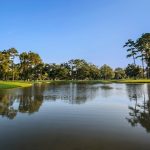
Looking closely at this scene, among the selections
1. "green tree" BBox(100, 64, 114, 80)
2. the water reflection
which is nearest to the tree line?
"green tree" BBox(100, 64, 114, 80)

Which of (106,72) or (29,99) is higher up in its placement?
(106,72)

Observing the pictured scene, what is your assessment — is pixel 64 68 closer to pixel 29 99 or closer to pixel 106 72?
pixel 106 72

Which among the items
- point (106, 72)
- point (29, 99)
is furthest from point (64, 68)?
point (29, 99)

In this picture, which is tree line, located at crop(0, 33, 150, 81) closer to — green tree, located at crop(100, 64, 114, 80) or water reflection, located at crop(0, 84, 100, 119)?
green tree, located at crop(100, 64, 114, 80)

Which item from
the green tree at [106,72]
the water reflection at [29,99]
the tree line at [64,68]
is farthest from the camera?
the green tree at [106,72]

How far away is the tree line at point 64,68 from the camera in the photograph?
4127 inches

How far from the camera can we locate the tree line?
344ft

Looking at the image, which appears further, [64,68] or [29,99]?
[64,68]

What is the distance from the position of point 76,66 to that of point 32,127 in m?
161

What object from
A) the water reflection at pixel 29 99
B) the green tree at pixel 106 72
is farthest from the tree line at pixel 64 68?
the water reflection at pixel 29 99

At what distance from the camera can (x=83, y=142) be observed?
383 inches

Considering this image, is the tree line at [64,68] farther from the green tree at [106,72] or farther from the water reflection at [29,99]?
the water reflection at [29,99]

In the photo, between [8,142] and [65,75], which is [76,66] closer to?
[65,75]

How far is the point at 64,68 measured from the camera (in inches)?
6412
